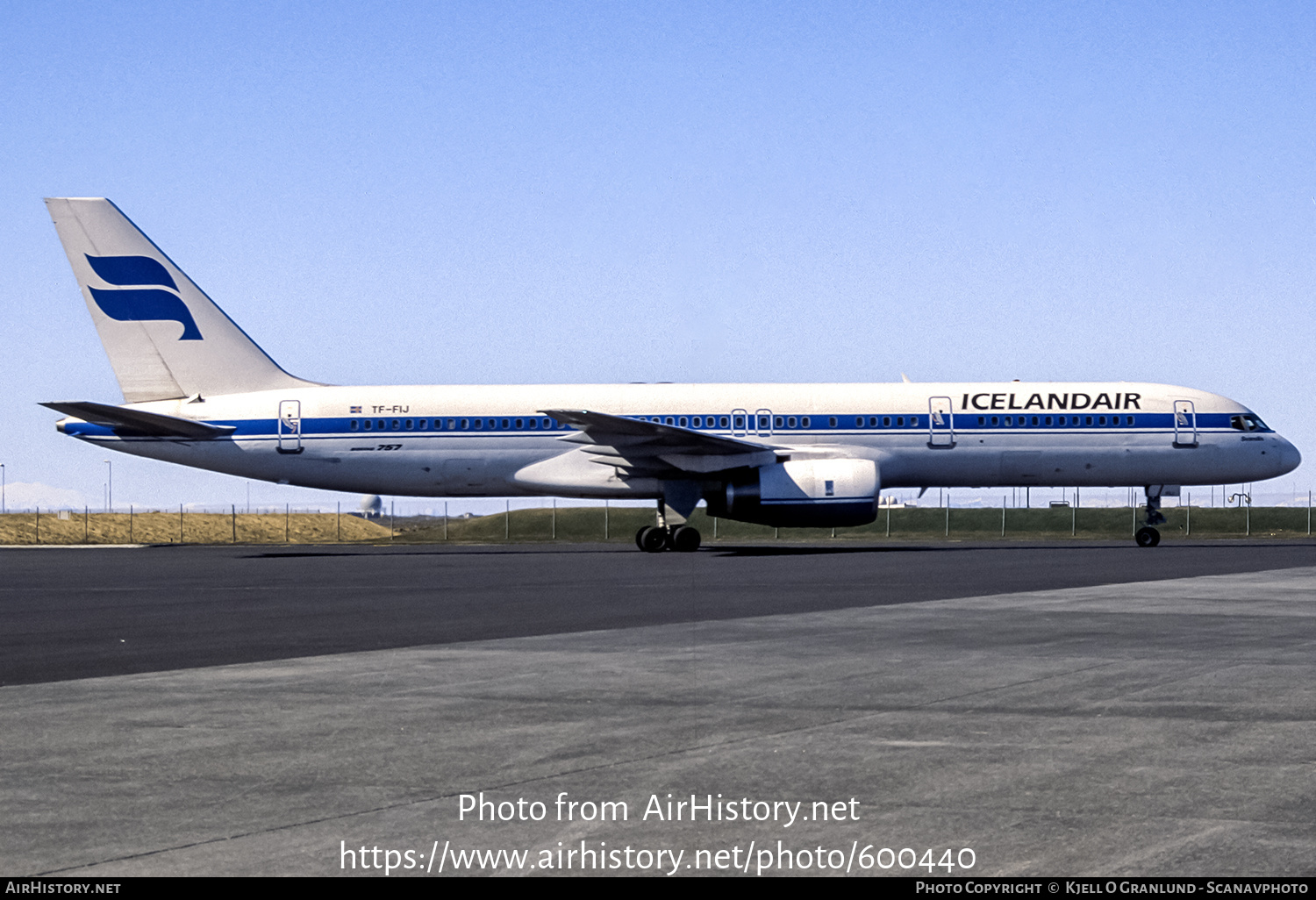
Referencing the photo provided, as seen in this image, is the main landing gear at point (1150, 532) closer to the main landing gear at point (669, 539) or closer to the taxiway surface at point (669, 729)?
the main landing gear at point (669, 539)

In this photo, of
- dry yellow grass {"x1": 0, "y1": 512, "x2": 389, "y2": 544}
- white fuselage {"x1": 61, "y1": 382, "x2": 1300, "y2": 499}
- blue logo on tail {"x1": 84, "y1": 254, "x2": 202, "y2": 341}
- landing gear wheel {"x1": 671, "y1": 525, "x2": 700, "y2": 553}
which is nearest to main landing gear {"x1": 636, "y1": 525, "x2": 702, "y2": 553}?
landing gear wheel {"x1": 671, "y1": 525, "x2": 700, "y2": 553}

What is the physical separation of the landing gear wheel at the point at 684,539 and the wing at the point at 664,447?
5.59 ft

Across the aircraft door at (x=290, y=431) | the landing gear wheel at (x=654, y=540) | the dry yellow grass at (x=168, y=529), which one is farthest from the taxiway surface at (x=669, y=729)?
the dry yellow grass at (x=168, y=529)

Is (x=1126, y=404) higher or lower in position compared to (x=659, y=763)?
higher

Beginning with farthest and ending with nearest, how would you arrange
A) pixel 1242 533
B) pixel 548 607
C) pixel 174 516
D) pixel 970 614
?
pixel 174 516 < pixel 1242 533 < pixel 548 607 < pixel 970 614

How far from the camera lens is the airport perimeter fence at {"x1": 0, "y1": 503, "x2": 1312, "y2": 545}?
57.4 m

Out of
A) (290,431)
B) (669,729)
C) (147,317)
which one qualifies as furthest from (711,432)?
(669,729)

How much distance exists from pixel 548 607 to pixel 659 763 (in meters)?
10.8

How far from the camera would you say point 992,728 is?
7770mm

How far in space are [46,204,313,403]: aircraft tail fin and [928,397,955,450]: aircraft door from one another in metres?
17.4

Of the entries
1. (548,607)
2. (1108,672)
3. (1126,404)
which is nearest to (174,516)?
(1126,404)

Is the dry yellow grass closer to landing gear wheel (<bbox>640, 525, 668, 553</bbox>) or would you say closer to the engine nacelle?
landing gear wheel (<bbox>640, 525, 668, 553</bbox>)

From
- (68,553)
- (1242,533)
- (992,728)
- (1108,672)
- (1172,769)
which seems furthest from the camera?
(1242,533)

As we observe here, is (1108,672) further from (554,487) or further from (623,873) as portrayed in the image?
(554,487)
